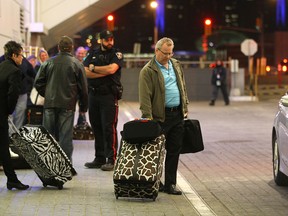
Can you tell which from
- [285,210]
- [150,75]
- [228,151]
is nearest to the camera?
[285,210]

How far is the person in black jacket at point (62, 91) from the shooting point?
10.3 m

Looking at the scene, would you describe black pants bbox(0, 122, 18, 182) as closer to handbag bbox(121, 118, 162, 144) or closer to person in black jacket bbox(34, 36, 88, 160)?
person in black jacket bbox(34, 36, 88, 160)

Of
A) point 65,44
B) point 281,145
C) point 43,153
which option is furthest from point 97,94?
point 281,145

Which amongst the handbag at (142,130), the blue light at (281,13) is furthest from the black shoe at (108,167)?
the blue light at (281,13)

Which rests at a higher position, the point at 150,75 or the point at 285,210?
the point at 150,75

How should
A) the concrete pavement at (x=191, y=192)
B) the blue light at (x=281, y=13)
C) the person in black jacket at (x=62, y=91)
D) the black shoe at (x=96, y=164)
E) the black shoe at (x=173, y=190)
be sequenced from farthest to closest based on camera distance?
the blue light at (x=281, y=13), the black shoe at (x=96, y=164), the person in black jacket at (x=62, y=91), the black shoe at (x=173, y=190), the concrete pavement at (x=191, y=192)

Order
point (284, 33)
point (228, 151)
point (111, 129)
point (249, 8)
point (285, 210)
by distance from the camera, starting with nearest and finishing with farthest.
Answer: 1. point (285, 210)
2. point (111, 129)
3. point (228, 151)
4. point (284, 33)
5. point (249, 8)

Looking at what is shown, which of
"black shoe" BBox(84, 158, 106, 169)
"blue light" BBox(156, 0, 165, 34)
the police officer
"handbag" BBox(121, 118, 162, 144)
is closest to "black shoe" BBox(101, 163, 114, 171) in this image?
the police officer

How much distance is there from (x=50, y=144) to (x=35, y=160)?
0.26 m

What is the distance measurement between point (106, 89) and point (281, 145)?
2.78 meters

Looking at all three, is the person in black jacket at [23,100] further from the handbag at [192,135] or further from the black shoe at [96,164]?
the handbag at [192,135]

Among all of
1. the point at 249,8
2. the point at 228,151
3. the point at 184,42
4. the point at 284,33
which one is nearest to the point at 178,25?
the point at 184,42

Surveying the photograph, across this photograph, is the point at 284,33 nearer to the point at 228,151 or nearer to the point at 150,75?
the point at 228,151

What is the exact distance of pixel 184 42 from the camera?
95.0m
